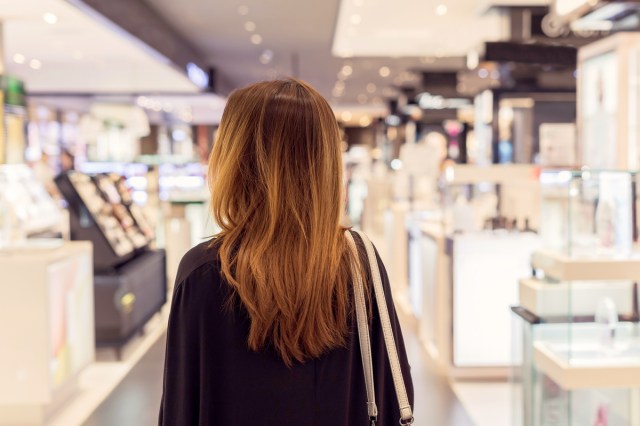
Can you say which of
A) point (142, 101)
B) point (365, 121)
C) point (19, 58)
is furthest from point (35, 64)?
point (365, 121)

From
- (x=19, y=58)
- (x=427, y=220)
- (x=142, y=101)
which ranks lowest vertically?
(x=427, y=220)

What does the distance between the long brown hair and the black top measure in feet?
0.10

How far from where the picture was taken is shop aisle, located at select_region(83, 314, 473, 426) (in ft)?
14.5

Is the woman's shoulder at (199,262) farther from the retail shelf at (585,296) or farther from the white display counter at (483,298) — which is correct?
the white display counter at (483,298)

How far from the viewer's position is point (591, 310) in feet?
9.75

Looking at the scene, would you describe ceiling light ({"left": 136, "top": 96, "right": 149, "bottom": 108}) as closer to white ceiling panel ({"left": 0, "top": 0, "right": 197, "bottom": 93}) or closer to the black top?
white ceiling panel ({"left": 0, "top": 0, "right": 197, "bottom": 93})

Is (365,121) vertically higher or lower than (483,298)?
higher

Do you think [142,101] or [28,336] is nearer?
[28,336]

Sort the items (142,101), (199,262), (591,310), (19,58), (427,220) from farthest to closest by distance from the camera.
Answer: (142,101), (19,58), (427,220), (591,310), (199,262)

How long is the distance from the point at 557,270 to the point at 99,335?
3.88m

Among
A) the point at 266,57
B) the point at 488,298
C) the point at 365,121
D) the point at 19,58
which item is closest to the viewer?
the point at 488,298

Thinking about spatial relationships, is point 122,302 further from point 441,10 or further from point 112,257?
point 441,10

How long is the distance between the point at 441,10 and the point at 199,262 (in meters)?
8.58

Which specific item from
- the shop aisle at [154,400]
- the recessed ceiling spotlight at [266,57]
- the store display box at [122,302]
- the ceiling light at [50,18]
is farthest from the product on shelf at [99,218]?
the recessed ceiling spotlight at [266,57]
